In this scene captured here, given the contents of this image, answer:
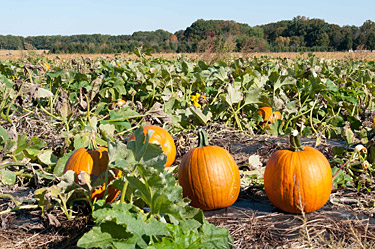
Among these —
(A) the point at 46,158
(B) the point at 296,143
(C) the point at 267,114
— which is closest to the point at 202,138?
(B) the point at 296,143

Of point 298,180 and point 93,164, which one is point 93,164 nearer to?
point 93,164

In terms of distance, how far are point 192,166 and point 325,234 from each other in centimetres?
83

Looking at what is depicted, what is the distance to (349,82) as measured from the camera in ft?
20.4

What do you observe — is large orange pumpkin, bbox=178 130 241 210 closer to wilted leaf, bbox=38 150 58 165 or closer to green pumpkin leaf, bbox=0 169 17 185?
wilted leaf, bbox=38 150 58 165

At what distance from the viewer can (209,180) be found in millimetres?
2297

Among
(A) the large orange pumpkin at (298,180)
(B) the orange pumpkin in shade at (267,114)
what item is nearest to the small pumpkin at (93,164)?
(A) the large orange pumpkin at (298,180)

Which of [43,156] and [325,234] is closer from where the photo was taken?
[325,234]

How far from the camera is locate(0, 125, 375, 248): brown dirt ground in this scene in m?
1.89

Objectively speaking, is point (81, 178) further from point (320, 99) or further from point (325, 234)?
point (320, 99)

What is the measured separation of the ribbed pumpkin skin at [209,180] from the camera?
2.29m

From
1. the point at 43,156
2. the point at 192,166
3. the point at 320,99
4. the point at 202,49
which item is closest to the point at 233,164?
the point at 192,166

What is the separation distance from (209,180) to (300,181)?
1.75ft

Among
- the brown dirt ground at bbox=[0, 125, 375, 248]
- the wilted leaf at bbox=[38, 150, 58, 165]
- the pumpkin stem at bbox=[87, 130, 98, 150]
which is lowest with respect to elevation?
the brown dirt ground at bbox=[0, 125, 375, 248]

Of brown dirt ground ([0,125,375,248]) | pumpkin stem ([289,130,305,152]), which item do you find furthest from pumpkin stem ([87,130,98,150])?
pumpkin stem ([289,130,305,152])
